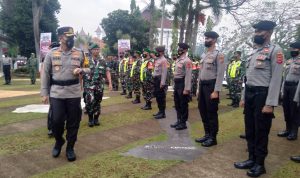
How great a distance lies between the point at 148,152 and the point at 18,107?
6.17 m

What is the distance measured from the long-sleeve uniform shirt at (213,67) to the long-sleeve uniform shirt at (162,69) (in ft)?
7.63

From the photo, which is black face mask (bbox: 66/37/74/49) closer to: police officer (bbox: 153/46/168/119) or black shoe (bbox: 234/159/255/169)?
black shoe (bbox: 234/159/255/169)

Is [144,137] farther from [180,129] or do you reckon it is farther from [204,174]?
[204,174]

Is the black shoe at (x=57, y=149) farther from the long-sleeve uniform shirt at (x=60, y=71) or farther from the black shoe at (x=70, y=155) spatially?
the long-sleeve uniform shirt at (x=60, y=71)

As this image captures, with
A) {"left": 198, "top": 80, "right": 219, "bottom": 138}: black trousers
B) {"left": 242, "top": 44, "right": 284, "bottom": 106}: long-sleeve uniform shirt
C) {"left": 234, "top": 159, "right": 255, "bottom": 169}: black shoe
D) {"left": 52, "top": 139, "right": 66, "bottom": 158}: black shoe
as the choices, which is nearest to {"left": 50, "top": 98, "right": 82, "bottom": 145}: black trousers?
{"left": 52, "top": 139, "right": 66, "bottom": 158}: black shoe

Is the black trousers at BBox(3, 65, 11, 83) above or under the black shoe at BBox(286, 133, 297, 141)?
above

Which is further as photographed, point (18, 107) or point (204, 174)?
point (18, 107)

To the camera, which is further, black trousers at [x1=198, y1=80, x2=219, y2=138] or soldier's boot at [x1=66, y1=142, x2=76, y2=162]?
black trousers at [x1=198, y1=80, x2=219, y2=138]

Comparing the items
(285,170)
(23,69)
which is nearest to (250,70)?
(285,170)

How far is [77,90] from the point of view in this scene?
516 cm

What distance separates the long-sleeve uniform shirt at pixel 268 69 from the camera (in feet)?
14.5

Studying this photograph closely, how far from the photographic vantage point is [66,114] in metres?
5.19

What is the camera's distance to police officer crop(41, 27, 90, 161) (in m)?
5.04

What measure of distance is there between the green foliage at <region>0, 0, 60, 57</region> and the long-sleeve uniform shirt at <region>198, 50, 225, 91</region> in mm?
30403
